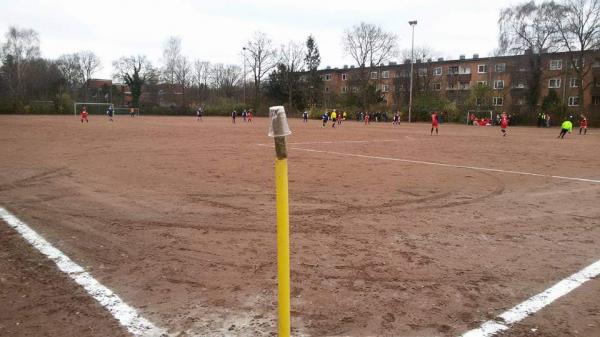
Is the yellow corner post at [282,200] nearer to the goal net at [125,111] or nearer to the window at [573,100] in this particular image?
the goal net at [125,111]

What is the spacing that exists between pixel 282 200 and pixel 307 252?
2.86 metres

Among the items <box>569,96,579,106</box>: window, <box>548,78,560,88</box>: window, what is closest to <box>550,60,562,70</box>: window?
<box>569,96,579,106</box>: window

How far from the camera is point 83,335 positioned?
3.34 m

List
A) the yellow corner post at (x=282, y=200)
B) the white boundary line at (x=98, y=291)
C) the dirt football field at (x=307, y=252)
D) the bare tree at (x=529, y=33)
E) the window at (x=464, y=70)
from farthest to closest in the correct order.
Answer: the window at (x=464, y=70) → the bare tree at (x=529, y=33) → the dirt football field at (x=307, y=252) → the white boundary line at (x=98, y=291) → the yellow corner post at (x=282, y=200)

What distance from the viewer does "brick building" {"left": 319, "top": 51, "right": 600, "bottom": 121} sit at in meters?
59.0

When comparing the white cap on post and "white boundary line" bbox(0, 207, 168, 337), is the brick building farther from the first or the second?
the white cap on post

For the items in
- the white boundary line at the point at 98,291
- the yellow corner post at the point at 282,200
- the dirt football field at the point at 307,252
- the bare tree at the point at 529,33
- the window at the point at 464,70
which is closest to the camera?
the yellow corner post at the point at 282,200

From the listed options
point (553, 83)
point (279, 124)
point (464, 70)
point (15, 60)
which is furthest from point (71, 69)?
point (279, 124)

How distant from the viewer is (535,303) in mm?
3988

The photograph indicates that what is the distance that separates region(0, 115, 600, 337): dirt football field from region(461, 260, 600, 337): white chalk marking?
6 cm

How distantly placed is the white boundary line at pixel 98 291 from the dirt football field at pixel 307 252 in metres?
0.06

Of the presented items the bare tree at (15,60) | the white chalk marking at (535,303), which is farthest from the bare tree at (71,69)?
the white chalk marking at (535,303)

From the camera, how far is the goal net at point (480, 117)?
57716 mm

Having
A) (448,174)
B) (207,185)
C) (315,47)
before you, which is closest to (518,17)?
(315,47)
